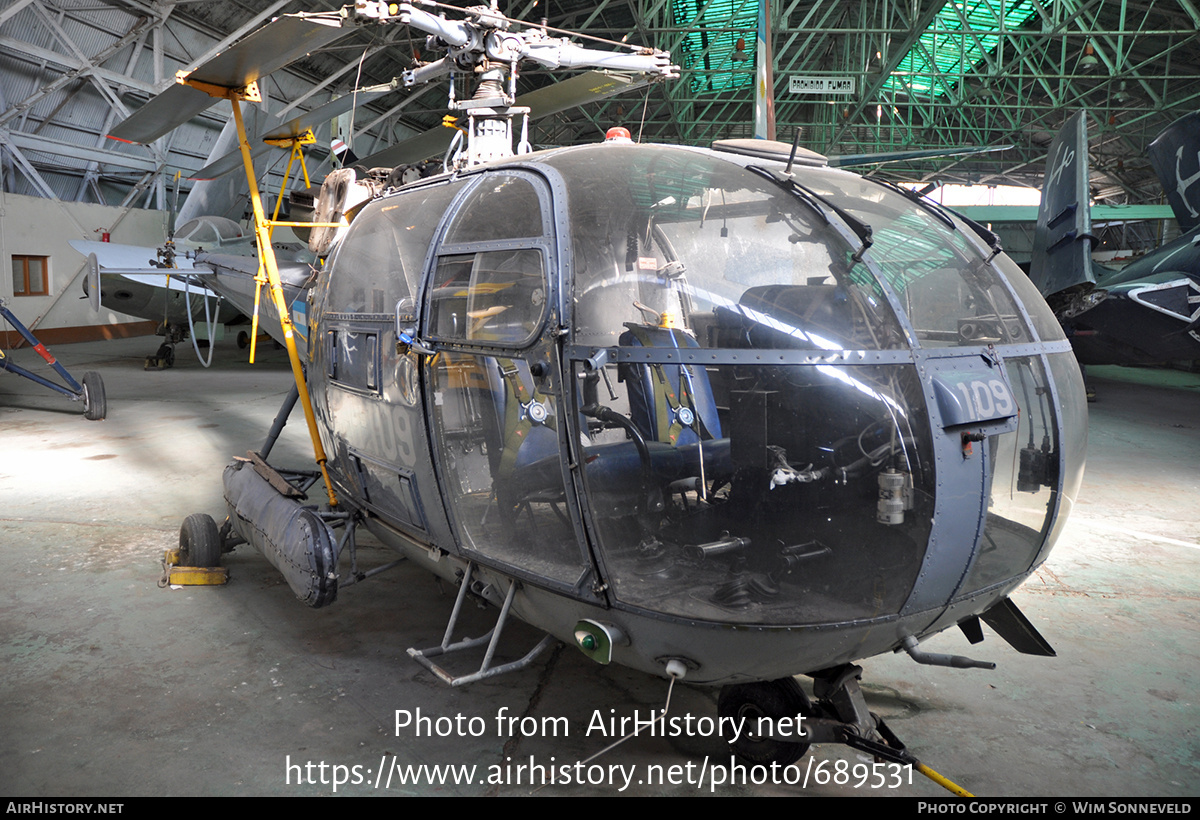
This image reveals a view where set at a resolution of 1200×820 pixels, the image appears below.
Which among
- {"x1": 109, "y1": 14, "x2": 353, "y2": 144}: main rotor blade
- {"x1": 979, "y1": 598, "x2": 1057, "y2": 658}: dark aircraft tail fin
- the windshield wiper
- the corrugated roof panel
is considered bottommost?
{"x1": 979, "y1": 598, "x2": 1057, "y2": 658}: dark aircraft tail fin

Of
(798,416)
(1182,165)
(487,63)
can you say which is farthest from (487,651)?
(1182,165)

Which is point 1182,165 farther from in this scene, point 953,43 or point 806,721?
point 953,43

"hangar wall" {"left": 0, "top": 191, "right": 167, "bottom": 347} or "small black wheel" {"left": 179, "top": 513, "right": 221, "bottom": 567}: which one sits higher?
"hangar wall" {"left": 0, "top": 191, "right": 167, "bottom": 347}

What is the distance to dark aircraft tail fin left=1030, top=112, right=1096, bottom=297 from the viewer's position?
11125 mm

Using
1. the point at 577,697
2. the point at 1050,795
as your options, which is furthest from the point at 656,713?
the point at 1050,795

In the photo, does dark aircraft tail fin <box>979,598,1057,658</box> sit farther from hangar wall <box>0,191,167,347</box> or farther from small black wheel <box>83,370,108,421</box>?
hangar wall <box>0,191,167,347</box>

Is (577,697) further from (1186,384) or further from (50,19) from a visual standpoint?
(50,19)

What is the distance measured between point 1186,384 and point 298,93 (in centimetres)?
2142

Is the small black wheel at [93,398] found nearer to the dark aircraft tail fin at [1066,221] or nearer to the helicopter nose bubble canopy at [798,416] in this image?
the helicopter nose bubble canopy at [798,416]

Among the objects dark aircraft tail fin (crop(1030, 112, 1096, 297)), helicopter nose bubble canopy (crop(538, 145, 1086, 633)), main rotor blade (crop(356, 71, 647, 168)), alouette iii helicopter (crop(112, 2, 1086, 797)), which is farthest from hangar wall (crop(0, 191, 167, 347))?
dark aircraft tail fin (crop(1030, 112, 1096, 297))

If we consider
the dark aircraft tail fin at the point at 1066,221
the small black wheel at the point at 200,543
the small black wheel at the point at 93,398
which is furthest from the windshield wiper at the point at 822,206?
the dark aircraft tail fin at the point at 1066,221

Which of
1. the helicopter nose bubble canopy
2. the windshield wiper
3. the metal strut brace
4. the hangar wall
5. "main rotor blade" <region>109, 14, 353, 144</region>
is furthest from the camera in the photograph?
the hangar wall

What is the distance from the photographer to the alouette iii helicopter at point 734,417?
234 cm

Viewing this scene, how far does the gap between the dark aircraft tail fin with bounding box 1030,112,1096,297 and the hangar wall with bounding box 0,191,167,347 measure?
1883cm
